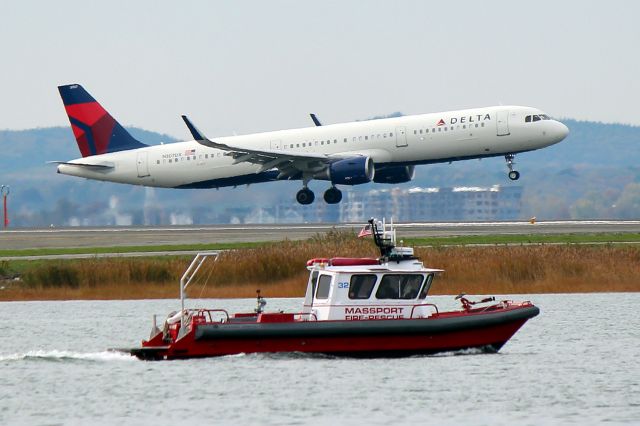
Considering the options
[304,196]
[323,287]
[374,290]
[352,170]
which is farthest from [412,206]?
[374,290]

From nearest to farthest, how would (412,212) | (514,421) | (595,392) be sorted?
(514,421) → (595,392) → (412,212)

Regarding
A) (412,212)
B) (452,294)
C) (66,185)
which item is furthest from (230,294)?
(412,212)

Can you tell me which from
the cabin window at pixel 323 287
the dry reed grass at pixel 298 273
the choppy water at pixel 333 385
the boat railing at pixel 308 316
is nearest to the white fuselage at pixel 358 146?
the dry reed grass at pixel 298 273

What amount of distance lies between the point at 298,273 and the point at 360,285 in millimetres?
20438

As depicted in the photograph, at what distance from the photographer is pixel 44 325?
49.7 m

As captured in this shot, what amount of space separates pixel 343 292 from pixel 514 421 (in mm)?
8612

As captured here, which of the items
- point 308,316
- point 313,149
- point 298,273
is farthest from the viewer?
point 313,149

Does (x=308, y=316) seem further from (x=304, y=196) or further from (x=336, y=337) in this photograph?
(x=304, y=196)

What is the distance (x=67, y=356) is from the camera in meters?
39.5

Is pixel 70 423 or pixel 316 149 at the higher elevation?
pixel 316 149

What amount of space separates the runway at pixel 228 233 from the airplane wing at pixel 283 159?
11.3ft

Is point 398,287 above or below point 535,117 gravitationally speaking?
below

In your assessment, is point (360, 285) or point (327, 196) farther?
point (327, 196)

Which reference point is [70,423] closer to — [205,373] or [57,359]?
[205,373]
